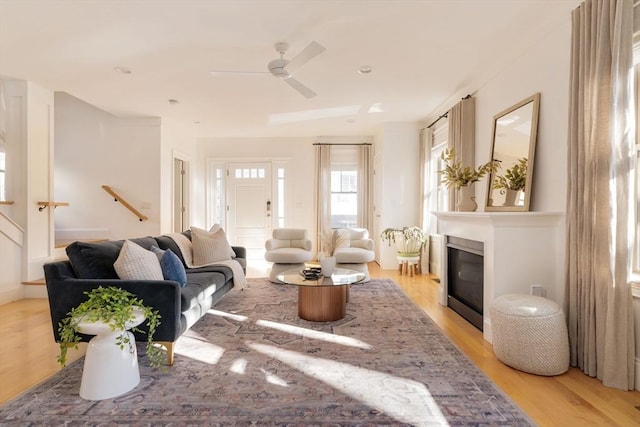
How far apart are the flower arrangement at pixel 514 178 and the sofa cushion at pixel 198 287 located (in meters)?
3.01

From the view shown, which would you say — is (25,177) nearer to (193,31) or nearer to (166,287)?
(193,31)

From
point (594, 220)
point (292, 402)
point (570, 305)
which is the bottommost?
point (292, 402)

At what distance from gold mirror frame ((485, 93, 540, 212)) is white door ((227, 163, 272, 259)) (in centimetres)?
499

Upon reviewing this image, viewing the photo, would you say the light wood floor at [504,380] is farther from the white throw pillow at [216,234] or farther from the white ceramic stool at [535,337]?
the white throw pillow at [216,234]

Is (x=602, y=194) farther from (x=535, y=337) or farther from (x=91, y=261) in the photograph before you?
(x=91, y=261)

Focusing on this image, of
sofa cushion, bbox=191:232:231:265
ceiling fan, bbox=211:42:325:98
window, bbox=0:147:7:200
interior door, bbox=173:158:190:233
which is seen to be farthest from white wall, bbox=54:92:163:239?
ceiling fan, bbox=211:42:325:98

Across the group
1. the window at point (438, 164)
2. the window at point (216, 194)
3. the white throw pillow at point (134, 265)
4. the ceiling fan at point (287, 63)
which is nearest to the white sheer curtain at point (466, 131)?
the window at point (438, 164)

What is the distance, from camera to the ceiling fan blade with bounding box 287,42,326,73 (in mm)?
2789

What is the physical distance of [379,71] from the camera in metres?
3.91

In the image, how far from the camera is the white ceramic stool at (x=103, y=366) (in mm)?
1923

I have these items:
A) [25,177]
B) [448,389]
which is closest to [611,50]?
[448,389]

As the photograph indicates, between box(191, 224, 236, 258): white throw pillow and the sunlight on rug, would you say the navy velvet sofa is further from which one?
box(191, 224, 236, 258): white throw pillow

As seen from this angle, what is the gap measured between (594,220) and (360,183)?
5.27m

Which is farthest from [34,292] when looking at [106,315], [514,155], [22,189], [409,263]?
[514,155]
